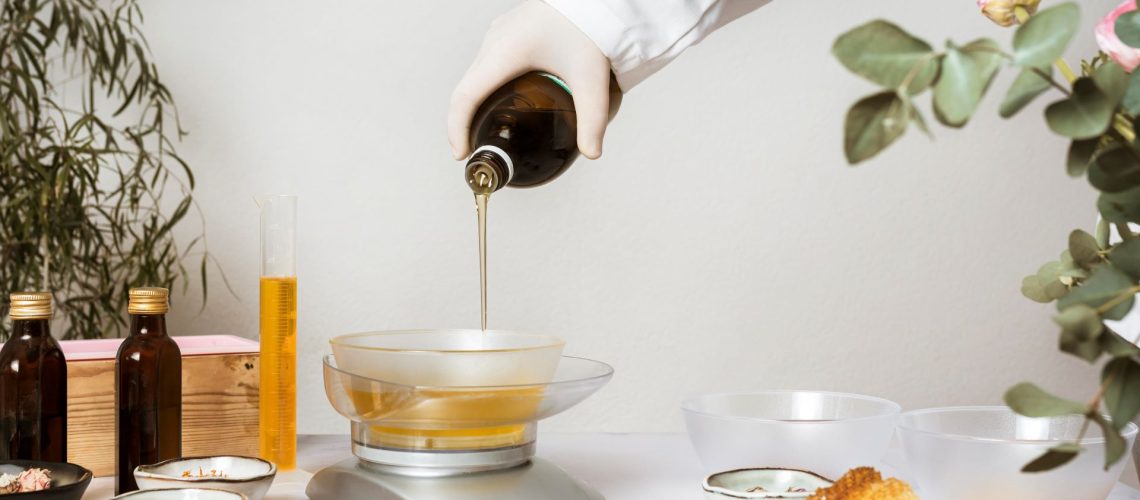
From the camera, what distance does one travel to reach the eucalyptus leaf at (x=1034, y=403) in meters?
0.29

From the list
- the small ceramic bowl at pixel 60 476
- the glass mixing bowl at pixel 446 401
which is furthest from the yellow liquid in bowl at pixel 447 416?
the small ceramic bowl at pixel 60 476

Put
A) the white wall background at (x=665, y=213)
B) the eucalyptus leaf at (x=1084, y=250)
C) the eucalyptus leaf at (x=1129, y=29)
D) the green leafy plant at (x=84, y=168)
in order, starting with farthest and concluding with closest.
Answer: the white wall background at (x=665, y=213) → the green leafy plant at (x=84, y=168) → the eucalyptus leaf at (x=1084, y=250) → the eucalyptus leaf at (x=1129, y=29)

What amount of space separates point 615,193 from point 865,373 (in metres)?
0.74

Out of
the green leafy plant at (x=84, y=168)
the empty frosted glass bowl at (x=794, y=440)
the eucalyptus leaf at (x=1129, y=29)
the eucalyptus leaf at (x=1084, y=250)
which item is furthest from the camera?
the green leafy plant at (x=84, y=168)

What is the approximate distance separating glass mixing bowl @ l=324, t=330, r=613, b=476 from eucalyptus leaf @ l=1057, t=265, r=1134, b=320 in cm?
57

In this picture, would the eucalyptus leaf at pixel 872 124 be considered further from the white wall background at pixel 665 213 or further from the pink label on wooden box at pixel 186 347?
the white wall background at pixel 665 213

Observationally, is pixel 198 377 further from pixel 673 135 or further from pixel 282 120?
pixel 673 135

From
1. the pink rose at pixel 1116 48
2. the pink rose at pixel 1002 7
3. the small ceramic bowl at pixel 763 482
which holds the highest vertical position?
the pink rose at pixel 1002 7

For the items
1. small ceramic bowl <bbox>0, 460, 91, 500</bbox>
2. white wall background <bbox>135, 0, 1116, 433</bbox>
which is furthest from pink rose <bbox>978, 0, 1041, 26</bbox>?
white wall background <bbox>135, 0, 1116, 433</bbox>

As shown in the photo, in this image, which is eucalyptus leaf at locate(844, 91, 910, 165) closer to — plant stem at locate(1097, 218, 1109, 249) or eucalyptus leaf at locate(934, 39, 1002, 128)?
eucalyptus leaf at locate(934, 39, 1002, 128)

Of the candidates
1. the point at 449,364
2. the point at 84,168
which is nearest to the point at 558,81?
the point at 449,364

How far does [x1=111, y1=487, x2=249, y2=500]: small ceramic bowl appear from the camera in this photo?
78 centimetres

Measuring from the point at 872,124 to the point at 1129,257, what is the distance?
0.47ft

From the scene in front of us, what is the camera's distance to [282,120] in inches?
88.0
